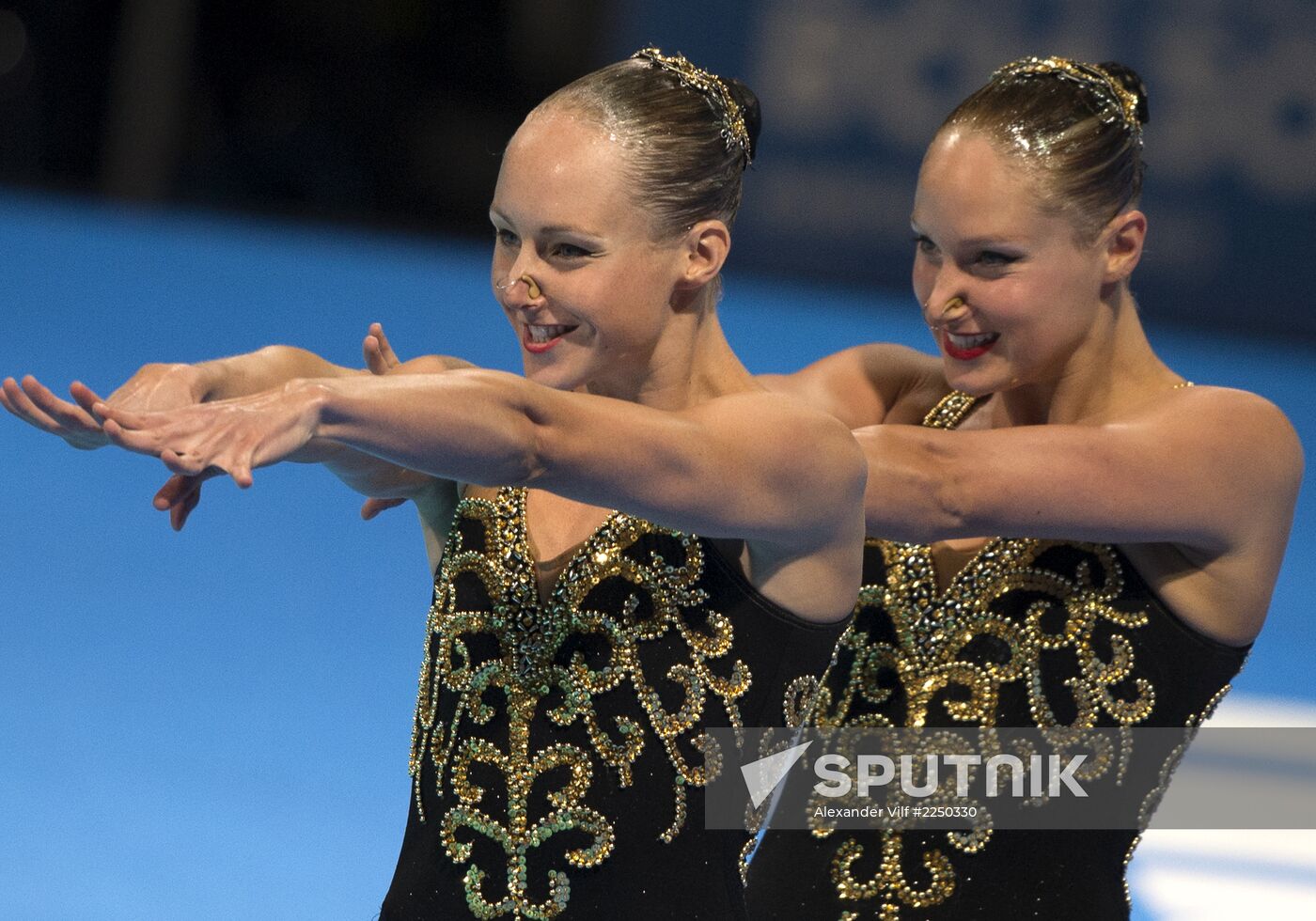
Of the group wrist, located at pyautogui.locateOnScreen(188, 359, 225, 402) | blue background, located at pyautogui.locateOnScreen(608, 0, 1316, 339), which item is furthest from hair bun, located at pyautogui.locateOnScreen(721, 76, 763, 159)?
blue background, located at pyautogui.locateOnScreen(608, 0, 1316, 339)

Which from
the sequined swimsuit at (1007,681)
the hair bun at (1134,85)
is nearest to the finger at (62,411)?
the sequined swimsuit at (1007,681)

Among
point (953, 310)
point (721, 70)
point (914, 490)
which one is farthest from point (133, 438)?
point (721, 70)

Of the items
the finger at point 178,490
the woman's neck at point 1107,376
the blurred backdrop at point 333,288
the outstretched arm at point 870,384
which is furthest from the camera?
the blurred backdrop at point 333,288

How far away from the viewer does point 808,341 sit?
787 centimetres

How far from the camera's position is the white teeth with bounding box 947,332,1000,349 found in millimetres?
2256

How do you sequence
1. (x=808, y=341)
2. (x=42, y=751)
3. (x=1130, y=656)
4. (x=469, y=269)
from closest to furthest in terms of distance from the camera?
(x=1130, y=656) < (x=42, y=751) < (x=808, y=341) < (x=469, y=269)

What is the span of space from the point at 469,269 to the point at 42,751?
19.6ft

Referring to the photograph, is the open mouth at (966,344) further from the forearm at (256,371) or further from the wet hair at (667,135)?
the forearm at (256,371)

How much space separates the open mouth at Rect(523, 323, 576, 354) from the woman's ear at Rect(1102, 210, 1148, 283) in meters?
0.74

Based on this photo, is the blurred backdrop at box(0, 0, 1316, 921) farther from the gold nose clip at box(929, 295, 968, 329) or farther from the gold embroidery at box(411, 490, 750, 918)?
the gold nose clip at box(929, 295, 968, 329)

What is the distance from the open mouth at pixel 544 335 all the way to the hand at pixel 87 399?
1.16 ft

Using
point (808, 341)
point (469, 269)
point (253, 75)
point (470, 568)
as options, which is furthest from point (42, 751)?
point (253, 75)

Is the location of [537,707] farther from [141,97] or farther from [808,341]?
[141,97]

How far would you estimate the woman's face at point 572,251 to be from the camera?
6.15 ft
